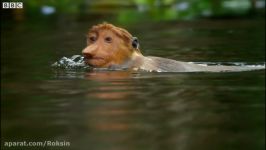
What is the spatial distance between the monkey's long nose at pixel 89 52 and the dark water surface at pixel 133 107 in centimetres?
29

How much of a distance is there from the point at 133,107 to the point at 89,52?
237 cm

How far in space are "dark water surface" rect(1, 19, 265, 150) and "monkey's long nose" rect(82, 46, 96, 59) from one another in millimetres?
294

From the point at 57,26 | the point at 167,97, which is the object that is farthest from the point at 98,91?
the point at 57,26

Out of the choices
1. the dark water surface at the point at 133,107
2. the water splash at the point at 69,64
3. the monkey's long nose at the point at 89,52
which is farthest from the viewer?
the water splash at the point at 69,64

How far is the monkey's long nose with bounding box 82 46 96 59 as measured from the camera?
10.5 meters

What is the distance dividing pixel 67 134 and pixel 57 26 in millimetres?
20338

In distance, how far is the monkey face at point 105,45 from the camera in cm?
1067

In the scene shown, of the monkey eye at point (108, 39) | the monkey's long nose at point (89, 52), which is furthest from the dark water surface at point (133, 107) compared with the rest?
the monkey eye at point (108, 39)

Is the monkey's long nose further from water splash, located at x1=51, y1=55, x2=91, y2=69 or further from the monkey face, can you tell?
water splash, located at x1=51, y1=55, x2=91, y2=69

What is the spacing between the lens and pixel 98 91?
9.44 meters

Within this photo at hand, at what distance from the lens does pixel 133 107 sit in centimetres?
834

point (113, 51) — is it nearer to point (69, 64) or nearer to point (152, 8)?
point (69, 64)

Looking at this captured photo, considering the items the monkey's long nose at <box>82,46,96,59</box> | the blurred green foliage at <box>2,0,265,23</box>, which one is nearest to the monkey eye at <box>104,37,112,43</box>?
the monkey's long nose at <box>82,46,96,59</box>

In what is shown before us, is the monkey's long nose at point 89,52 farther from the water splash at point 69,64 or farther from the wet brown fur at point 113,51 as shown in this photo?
the water splash at point 69,64
